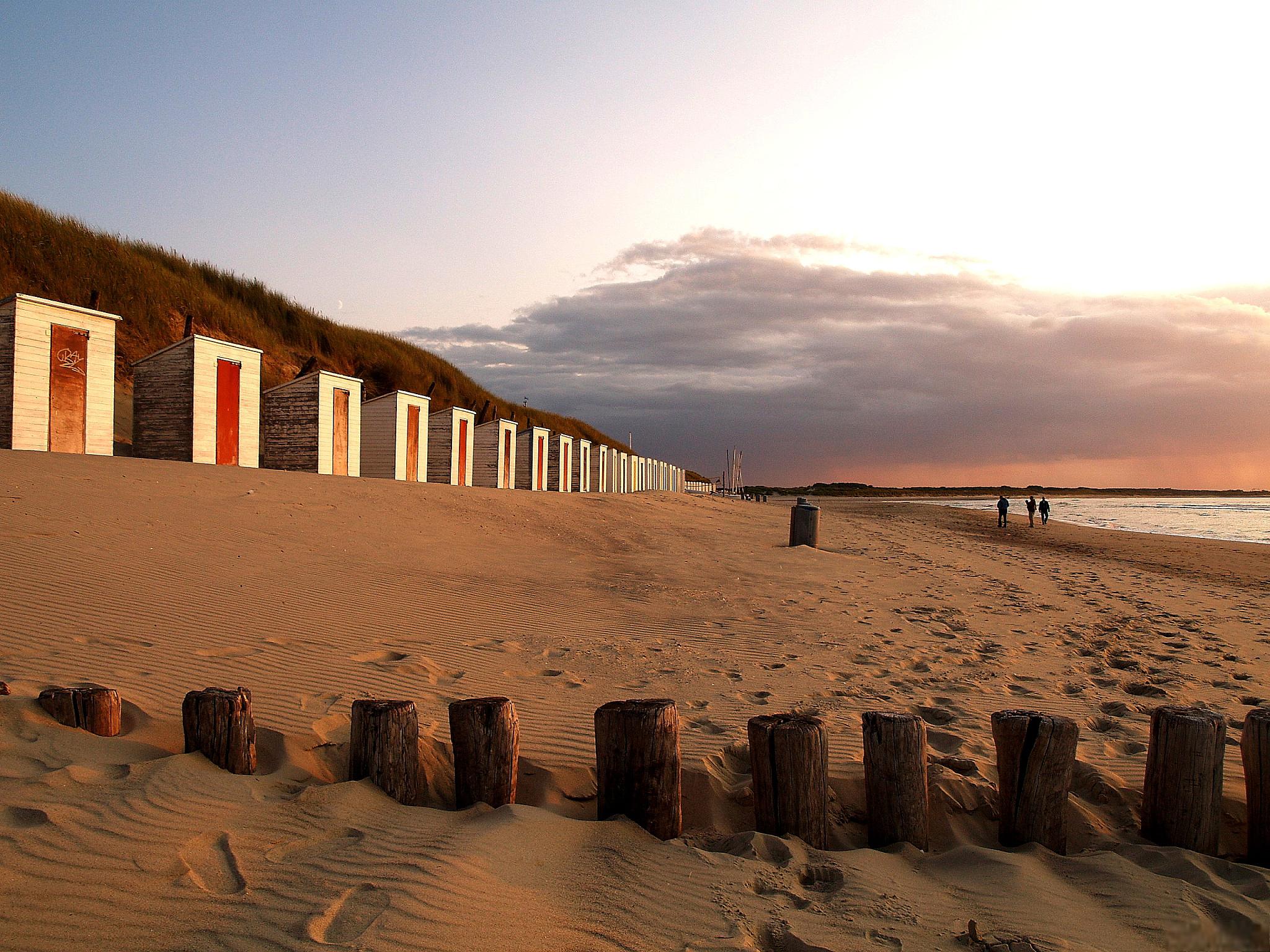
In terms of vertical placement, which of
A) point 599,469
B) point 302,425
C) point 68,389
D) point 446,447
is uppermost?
point 68,389

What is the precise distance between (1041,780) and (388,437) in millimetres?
22336

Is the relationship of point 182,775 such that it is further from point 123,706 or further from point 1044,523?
point 1044,523

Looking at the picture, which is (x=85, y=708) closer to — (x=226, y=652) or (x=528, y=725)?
(x=226, y=652)

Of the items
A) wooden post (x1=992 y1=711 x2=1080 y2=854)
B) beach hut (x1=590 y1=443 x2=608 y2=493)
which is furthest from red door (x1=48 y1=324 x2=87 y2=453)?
beach hut (x1=590 y1=443 x2=608 y2=493)

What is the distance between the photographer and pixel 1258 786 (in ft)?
11.5

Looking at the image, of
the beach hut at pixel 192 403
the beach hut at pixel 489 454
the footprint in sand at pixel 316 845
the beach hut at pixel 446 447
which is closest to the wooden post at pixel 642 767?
the footprint in sand at pixel 316 845

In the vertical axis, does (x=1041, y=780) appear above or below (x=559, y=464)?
below

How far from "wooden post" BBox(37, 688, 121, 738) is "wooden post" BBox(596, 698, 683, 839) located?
8.70 ft

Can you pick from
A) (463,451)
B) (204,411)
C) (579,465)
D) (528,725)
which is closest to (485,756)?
(528,725)

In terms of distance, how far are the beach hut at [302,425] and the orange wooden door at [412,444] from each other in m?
3.16

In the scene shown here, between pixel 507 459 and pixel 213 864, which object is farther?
pixel 507 459

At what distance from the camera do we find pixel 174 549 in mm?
9133

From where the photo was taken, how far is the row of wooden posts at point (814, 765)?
3.49m

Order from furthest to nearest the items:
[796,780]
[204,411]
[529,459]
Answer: [529,459], [204,411], [796,780]
